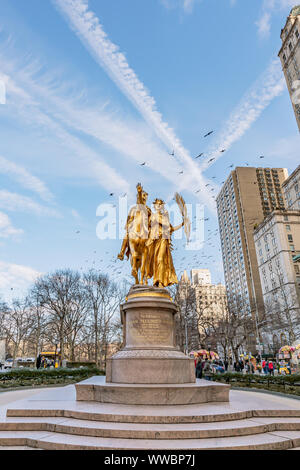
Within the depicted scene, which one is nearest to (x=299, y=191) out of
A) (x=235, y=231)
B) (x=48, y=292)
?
(x=235, y=231)

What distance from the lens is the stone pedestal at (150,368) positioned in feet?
24.2

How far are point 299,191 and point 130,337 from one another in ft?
223

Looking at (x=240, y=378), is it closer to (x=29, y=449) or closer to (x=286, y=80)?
(x=29, y=449)

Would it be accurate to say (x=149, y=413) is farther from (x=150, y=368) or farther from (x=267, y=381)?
(x=267, y=381)

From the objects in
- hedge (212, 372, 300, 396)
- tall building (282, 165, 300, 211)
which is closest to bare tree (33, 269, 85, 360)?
hedge (212, 372, 300, 396)

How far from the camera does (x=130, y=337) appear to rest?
10109mm

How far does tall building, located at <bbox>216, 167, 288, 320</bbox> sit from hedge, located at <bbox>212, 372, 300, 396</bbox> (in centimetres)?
8570

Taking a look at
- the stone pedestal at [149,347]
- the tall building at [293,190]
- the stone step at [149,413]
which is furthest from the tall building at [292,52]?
the stone step at [149,413]

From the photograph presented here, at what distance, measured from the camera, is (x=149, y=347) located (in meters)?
9.52

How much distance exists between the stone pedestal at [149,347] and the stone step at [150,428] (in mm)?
2974

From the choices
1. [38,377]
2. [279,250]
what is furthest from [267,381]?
[279,250]

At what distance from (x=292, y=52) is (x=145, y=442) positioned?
77.4 m

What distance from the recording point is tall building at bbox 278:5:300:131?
61.2m

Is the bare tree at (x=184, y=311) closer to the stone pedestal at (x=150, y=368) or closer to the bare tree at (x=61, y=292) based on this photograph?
the bare tree at (x=61, y=292)
